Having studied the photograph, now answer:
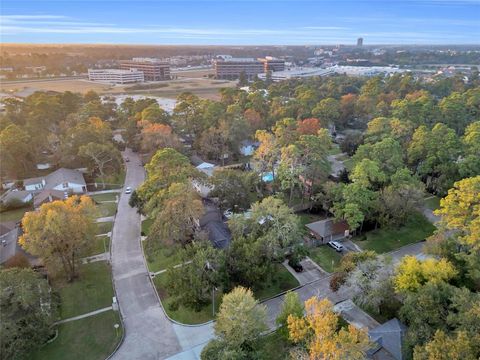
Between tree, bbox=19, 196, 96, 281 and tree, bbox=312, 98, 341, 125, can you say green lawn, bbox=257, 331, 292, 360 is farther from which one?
tree, bbox=312, 98, 341, 125

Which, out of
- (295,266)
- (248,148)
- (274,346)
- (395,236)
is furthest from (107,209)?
(395,236)

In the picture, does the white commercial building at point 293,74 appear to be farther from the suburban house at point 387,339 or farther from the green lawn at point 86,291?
the suburban house at point 387,339

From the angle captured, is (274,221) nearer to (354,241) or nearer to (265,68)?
(354,241)

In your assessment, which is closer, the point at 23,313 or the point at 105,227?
the point at 23,313

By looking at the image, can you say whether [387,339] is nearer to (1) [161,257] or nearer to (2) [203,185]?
(1) [161,257]

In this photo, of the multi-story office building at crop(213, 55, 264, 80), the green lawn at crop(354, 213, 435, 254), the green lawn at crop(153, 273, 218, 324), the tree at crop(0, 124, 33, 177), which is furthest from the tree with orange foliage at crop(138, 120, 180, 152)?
the multi-story office building at crop(213, 55, 264, 80)

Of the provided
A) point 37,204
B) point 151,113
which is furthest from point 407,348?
point 151,113

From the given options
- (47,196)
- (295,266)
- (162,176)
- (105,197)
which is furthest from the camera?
(105,197)
